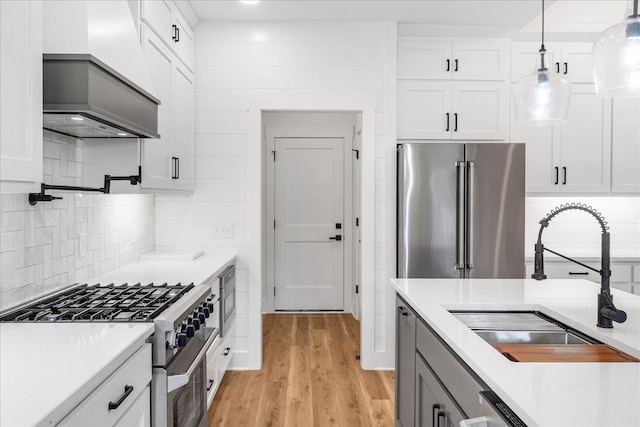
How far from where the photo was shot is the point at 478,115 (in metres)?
3.82

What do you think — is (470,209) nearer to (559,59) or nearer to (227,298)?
(559,59)

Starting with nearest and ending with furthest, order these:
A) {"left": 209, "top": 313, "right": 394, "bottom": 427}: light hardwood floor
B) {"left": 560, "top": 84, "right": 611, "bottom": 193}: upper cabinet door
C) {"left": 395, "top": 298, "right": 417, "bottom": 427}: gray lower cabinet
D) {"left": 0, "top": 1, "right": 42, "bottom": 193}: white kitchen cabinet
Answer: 1. {"left": 0, "top": 1, "right": 42, "bottom": 193}: white kitchen cabinet
2. {"left": 395, "top": 298, "right": 417, "bottom": 427}: gray lower cabinet
3. {"left": 209, "top": 313, "right": 394, "bottom": 427}: light hardwood floor
4. {"left": 560, "top": 84, "right": 611, "bottom": 193}: upper cabinet door

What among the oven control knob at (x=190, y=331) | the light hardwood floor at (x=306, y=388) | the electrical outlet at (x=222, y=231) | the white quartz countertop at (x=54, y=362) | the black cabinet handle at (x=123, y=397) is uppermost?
the electrical outlet at (x=222, y=231)

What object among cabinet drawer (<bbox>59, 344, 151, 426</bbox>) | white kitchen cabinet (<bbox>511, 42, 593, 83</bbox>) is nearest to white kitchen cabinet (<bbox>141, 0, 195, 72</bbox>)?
cabinet drawer (<bbox>59, 344, 151, 426</bbox>)

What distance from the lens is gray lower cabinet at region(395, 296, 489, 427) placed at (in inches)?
55.9

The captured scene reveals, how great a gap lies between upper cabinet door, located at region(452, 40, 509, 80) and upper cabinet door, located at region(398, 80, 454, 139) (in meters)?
0.18

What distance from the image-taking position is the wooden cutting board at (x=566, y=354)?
1354 millimetres

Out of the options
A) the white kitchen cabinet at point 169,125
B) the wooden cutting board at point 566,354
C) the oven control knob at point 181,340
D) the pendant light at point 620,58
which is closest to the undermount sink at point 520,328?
the wooden cutting board at point 566,354

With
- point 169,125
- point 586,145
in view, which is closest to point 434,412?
point 169,125

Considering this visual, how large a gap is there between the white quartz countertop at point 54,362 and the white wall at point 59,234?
0.37 meters

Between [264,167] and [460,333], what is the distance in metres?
4.13

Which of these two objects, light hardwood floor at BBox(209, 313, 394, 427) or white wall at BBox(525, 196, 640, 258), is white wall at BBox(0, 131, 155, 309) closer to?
light hardwood floor at BBox(209, 313, 394, 427)

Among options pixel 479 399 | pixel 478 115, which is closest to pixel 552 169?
pixel 478 115

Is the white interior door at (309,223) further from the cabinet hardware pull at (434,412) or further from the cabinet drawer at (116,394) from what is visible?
the cabinet drawer at (116,394)
